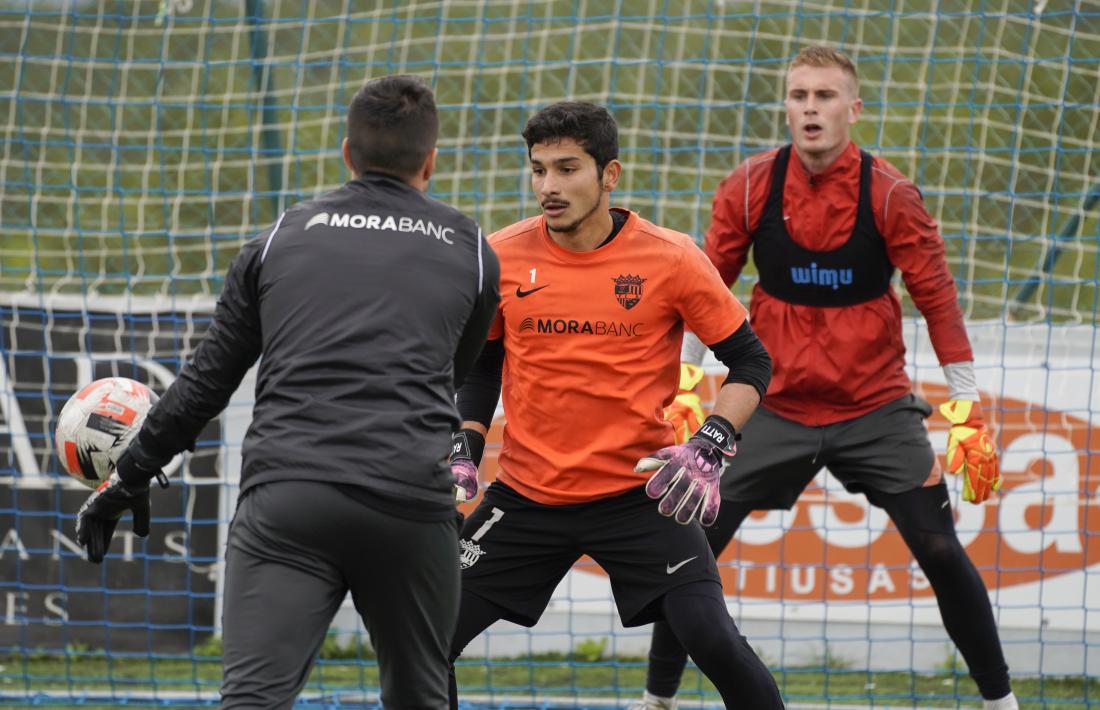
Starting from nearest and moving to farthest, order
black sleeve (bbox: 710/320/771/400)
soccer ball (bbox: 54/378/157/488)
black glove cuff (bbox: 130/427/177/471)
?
1. black glove cuff (bbox: 130/427/177/471)
2. soccer ball (bbox: 54/378/157/488)
3. black sleeve (bbox: 710/320/771/400)

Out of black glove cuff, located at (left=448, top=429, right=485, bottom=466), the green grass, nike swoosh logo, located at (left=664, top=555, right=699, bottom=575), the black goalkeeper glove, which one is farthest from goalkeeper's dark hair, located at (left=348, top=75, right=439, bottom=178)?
the green grass

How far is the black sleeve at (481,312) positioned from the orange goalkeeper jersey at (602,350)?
64 cm

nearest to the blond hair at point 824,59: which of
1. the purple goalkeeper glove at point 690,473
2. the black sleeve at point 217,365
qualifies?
the purple goalkeeper glove at point 690,473

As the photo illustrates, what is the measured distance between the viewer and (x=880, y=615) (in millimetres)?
6484

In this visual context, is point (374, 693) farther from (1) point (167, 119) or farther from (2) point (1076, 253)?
(1) point (167, 119)

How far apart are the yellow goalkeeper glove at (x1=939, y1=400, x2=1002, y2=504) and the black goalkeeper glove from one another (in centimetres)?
270

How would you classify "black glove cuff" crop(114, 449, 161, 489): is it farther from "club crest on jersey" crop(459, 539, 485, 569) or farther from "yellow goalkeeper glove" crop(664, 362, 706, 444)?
"yellow goalkeeper glove" crop(664, 362, 706, 444)

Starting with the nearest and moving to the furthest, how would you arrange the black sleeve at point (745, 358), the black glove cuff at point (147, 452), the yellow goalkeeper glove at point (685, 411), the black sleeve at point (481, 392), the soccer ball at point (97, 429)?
the black glove cuff at point (147, 452)
the soccer ball at point (97, 429)
the black sleeve at point (745, 358)
the black sleeve at point (481, 392)
the yellow goalkeeper glove at point (685, 411)

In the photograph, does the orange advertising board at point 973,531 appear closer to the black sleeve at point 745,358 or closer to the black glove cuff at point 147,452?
the black sleeve at point 745,358

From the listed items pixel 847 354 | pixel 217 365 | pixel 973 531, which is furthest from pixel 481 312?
pixel 973 531

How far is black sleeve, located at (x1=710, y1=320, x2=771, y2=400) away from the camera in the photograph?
4008mm

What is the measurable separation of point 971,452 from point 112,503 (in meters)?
2.85

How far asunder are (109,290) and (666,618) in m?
6.57

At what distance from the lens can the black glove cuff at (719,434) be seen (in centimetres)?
390
